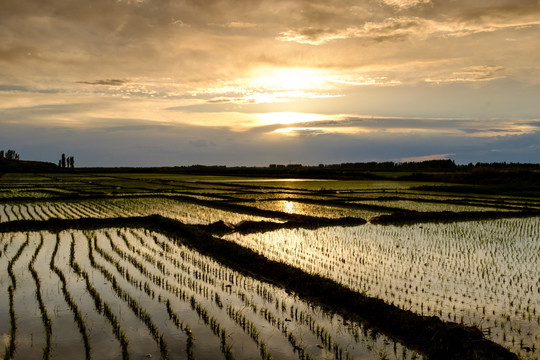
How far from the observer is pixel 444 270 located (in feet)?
27.2

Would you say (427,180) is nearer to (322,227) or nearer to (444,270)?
(322,227)

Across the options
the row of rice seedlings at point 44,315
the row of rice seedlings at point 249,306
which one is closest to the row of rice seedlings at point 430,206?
the row of rice seedlings at point 249,306

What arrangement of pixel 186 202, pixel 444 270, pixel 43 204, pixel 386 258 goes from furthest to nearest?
1. pixel 186 202
2. pixel 43 204
3. pixel 386 258
4. pixel 444 270

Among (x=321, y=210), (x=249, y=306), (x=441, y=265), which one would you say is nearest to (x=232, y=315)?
(x=249, y=306)

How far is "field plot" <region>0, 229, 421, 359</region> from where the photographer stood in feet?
15.8

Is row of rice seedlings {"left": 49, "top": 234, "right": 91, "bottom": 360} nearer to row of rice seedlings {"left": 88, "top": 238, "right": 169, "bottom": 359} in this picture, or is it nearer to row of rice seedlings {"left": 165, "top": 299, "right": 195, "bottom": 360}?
row of rice seedlings {"left": 88, "top": 238, "right": 169, "bottom": 359}

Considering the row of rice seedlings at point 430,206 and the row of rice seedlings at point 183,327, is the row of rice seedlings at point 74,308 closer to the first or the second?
the row of rice seedlings at point 183,327

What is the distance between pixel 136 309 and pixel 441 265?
5.68 m

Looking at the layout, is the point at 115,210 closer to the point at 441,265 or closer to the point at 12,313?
the point at 12,313

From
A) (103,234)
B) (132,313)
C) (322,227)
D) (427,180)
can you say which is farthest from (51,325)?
(427,180)

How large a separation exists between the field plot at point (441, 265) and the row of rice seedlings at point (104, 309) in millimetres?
3508

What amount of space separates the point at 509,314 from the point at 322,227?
28.5 feet

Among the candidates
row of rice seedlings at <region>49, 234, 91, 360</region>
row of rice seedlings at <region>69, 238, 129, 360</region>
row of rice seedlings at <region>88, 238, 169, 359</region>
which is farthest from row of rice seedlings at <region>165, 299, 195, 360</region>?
row of rice seedlings at <region>49, 234, 91, 360</region>

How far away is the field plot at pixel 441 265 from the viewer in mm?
5887
